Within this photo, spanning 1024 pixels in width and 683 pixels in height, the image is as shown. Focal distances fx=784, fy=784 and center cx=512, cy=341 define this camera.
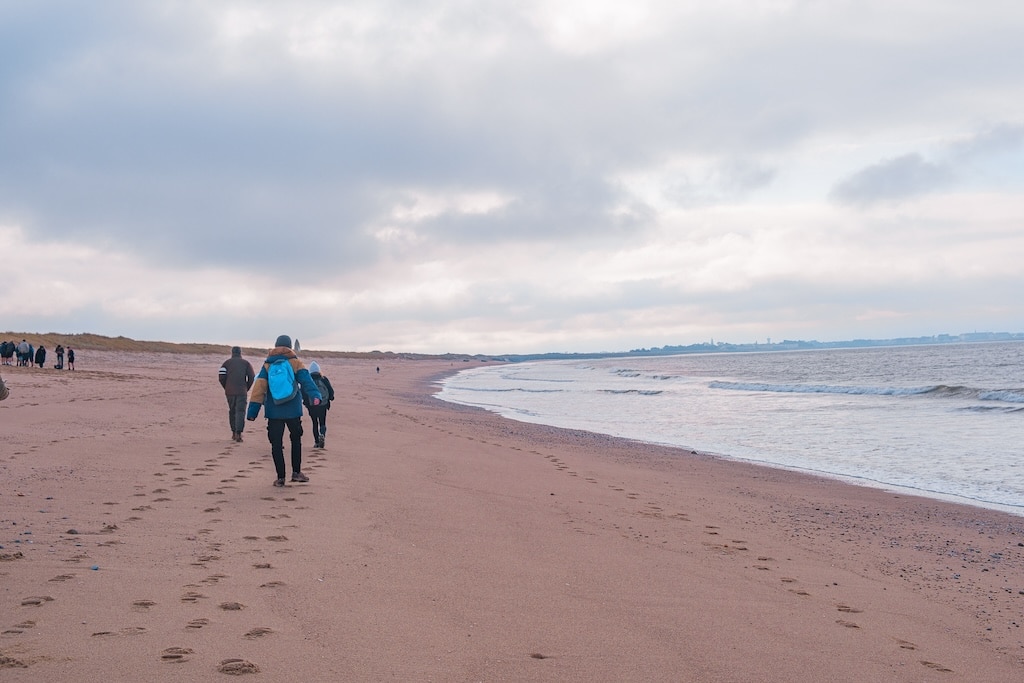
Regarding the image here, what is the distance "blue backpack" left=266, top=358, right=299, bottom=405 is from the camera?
9.82 metres

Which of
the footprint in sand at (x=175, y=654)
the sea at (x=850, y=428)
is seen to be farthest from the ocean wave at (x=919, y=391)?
the footprint in sand at (x=175, y=654)

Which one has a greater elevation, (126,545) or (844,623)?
(126,545)

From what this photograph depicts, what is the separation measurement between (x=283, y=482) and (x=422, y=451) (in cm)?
479

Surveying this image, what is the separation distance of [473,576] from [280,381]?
190 inches

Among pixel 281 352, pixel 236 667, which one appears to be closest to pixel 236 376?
pixel 281 352

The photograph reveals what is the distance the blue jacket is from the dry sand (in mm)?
906

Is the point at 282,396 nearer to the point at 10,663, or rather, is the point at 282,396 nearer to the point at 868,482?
the point at 10,663

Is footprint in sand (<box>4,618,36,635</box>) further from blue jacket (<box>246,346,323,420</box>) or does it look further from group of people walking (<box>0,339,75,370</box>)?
group of people walking (<box>0,339,75,370</box>)

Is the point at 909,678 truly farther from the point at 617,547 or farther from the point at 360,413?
the point at 360,413

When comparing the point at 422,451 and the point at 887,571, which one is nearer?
the point at 887,571

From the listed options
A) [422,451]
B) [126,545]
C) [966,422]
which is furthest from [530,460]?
[966,422]

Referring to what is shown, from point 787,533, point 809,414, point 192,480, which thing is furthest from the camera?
point 809,414

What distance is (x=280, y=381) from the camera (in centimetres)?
986

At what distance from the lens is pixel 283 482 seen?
962cm
